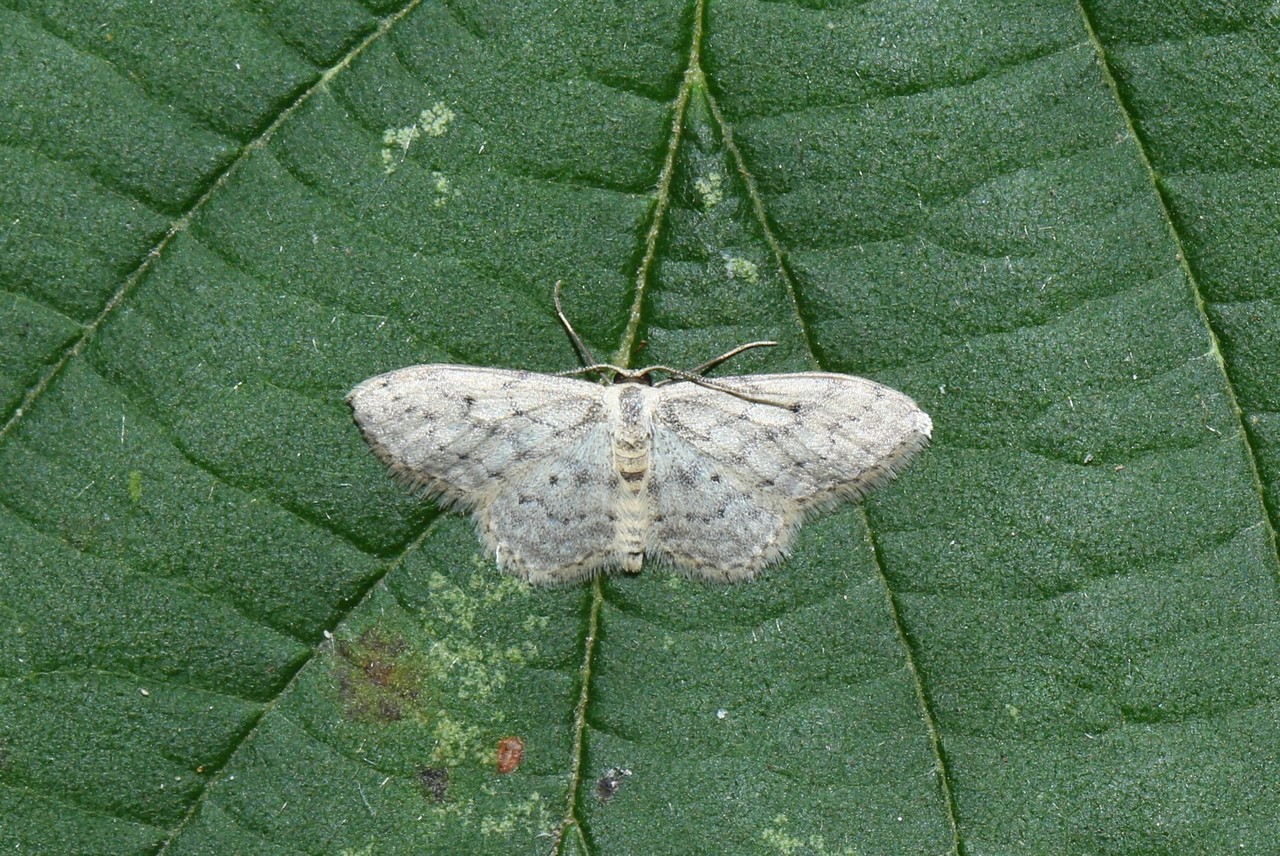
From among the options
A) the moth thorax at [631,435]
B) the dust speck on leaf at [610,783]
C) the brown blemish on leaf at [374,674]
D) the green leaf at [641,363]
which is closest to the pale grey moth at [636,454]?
the moth thorax at [631,435]

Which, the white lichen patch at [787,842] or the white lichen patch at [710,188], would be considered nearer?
the white lichen patch at [710,188]

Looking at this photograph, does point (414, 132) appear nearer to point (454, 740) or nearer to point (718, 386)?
point (718, 386)

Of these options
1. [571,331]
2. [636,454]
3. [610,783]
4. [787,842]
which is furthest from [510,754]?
[571,331]

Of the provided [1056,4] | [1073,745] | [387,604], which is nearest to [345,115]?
[387,604]

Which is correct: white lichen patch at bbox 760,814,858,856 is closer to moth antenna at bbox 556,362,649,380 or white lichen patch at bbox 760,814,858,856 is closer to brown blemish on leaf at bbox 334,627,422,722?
brown blemish on leaf at bbox 334,627,422,722

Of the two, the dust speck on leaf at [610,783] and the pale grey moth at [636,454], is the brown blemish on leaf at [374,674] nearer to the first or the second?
the pale grey moth at [636,454]

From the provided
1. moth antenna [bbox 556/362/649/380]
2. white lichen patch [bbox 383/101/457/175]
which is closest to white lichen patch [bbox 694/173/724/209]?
moth antenna [bbox 556/362/649/380]

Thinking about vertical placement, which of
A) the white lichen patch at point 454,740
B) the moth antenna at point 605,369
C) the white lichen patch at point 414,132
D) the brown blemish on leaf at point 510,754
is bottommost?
the brown blemish on leaf at point 510,754
